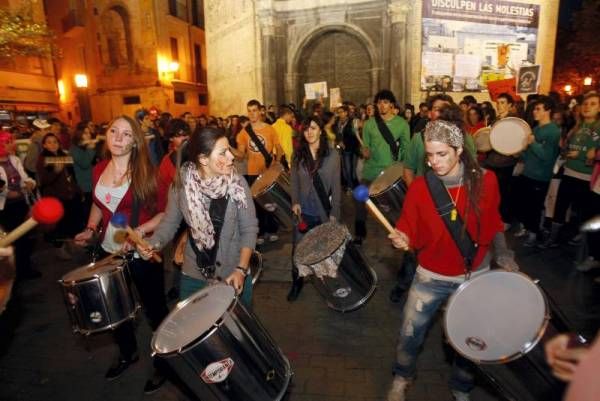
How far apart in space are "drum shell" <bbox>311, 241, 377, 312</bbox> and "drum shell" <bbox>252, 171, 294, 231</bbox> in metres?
1.40

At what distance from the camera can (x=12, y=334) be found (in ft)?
13.7

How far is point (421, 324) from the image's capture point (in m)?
2.65

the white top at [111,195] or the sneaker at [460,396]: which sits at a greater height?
the white top at [111,195]

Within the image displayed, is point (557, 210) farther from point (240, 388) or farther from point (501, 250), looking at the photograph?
point (240, 388)

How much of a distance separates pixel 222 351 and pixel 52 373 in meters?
2.51

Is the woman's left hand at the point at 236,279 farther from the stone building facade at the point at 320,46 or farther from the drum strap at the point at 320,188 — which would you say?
the stone building facade at the point at 320,46

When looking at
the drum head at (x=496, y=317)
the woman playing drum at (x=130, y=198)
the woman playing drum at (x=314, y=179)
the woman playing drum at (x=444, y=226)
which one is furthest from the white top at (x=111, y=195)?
the drum head at (x=496, y=317)

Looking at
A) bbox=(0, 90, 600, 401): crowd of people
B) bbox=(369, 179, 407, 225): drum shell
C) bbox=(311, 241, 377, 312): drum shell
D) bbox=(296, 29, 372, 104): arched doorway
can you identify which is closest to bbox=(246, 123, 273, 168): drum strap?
bbox=(0, 90, 600, 401): crowd of people

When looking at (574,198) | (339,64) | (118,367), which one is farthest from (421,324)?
(339,64)

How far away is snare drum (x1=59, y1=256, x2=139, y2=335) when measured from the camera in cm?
271

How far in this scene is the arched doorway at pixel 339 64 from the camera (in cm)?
1553

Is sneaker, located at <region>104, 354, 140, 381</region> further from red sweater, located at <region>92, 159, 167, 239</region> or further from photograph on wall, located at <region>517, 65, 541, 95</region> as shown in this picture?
photograph on wall, located at <region>517, 65, 541, 95</region>

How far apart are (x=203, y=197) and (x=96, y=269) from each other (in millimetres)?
992

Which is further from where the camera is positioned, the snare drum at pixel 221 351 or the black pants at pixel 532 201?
the black pants at pixel 532 201
